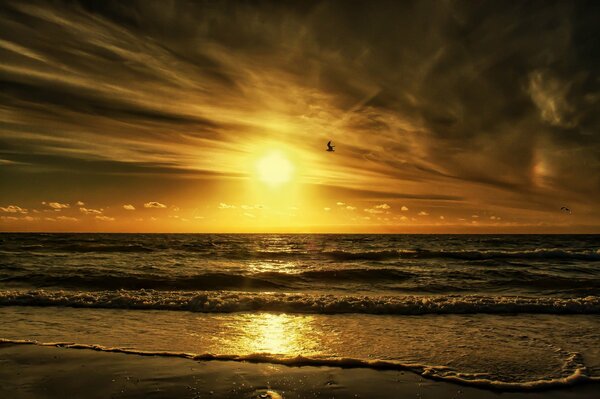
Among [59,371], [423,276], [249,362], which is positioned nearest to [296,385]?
[249,362]

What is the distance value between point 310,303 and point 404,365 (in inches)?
269

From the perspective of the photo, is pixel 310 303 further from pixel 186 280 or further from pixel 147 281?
pixel 147 281

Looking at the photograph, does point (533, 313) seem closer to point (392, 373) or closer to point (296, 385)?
point (392, 373)

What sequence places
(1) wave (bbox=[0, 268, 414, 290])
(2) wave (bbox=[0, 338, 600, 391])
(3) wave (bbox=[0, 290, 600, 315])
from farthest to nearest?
(1) wave (bbox=[0, 268, 414, 290]) → (3) wave (bbox=[0, 290, 600, 315]) → (2) wave (bbox=[0, 338, 600, 391])

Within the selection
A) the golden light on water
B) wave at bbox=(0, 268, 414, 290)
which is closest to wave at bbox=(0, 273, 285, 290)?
wave at bbox=(0, 268, 414, 290)

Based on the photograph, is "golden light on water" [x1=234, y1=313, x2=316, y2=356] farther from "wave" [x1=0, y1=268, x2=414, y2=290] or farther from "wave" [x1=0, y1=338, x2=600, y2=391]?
"wave" [x1=0, y1=268, x2=414, y2=290]

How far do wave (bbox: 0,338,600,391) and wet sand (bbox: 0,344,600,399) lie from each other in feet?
0.56

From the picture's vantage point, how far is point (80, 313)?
13336 millimetres

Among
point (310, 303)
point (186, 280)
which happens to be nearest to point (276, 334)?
point (310, 303)

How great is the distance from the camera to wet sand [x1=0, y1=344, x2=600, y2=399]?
6.79 m

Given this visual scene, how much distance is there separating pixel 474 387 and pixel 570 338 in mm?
5048

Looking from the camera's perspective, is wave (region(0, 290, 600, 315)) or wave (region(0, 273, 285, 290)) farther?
wave (region(0, 273, 285, 290))

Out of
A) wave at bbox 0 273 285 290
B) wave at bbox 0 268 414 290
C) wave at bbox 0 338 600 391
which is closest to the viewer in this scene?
wave at bbox 0 338 600 391

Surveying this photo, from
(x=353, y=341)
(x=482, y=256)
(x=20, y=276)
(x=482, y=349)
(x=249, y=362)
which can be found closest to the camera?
(x=249, y=362)
